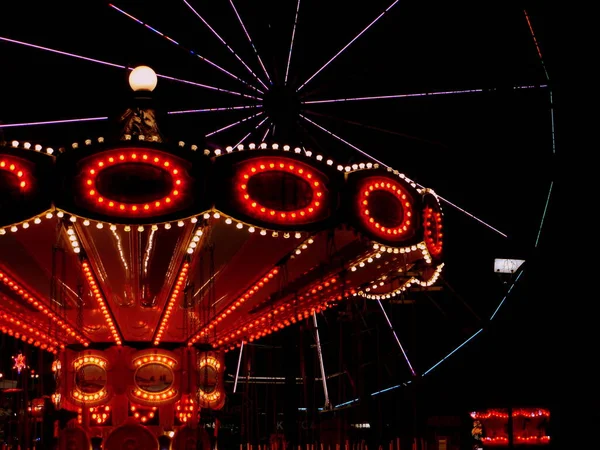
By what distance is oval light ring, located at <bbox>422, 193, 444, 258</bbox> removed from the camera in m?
9.45

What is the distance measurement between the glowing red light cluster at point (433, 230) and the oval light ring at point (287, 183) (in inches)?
63.7

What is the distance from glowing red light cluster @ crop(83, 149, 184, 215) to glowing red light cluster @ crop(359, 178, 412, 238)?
6.68 feet

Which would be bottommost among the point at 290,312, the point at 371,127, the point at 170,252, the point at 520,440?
the point at 520,440

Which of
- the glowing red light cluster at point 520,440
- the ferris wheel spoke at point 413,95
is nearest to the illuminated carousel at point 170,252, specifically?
the ferris wheel spoke at point 413,95

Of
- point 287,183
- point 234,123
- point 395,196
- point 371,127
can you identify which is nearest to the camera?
point 287,183

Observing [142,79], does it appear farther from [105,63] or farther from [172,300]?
[172,300]

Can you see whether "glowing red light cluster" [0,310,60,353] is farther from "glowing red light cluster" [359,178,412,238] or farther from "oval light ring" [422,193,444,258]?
"glowing red light cluster" [359,178,412,238]

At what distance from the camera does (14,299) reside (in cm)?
1223

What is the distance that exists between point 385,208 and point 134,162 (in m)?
2.89

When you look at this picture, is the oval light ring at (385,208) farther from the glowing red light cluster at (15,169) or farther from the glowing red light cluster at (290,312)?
the glowing red light cluster at (15,169)

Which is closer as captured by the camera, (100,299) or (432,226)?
(432,226)

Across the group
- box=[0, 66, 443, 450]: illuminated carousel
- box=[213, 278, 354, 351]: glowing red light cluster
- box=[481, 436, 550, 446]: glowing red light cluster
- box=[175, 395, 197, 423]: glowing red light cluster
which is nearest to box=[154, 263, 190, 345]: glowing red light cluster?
box=[0, 66, 443, 450]: illuminated carousel

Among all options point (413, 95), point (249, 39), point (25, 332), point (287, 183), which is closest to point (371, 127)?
point (413, 95)

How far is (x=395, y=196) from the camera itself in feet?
29.6
